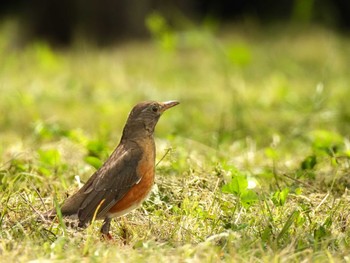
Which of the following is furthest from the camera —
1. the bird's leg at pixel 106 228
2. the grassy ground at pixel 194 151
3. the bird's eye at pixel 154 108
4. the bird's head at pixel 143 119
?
the bird's eye at pixel 154 108

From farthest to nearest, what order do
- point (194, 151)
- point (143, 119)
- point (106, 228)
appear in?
point (194, 151), point (143, 119), point (106, 228)

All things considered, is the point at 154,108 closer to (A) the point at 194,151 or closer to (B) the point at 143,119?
(B) the point at 143,119

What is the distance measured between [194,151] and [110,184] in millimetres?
2177

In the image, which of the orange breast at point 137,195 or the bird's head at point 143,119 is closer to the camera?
the orange breast at point 137,195

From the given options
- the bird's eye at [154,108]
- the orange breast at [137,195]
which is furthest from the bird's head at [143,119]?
the orange breast at [137,195]

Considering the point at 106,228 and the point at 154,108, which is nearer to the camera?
the point at 106,228

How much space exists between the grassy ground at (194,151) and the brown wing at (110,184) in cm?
11

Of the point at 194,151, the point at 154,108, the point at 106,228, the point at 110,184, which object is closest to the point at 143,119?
the point at 154,108

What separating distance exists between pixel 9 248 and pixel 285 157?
2.97 m

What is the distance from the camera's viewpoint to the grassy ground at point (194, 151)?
4270 mm

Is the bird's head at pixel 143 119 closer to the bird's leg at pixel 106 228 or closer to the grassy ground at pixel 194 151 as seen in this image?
the grassy ground at pixel 194 151

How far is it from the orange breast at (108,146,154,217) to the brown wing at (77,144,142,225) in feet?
0.07

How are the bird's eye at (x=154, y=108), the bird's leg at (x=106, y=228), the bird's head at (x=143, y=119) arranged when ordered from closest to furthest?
the bird's leg at (x=106, y=228), the bird's head at (x=143, y=119), the bird's eye at (x=154, y=108)

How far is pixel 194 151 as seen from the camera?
6645 millimetres
